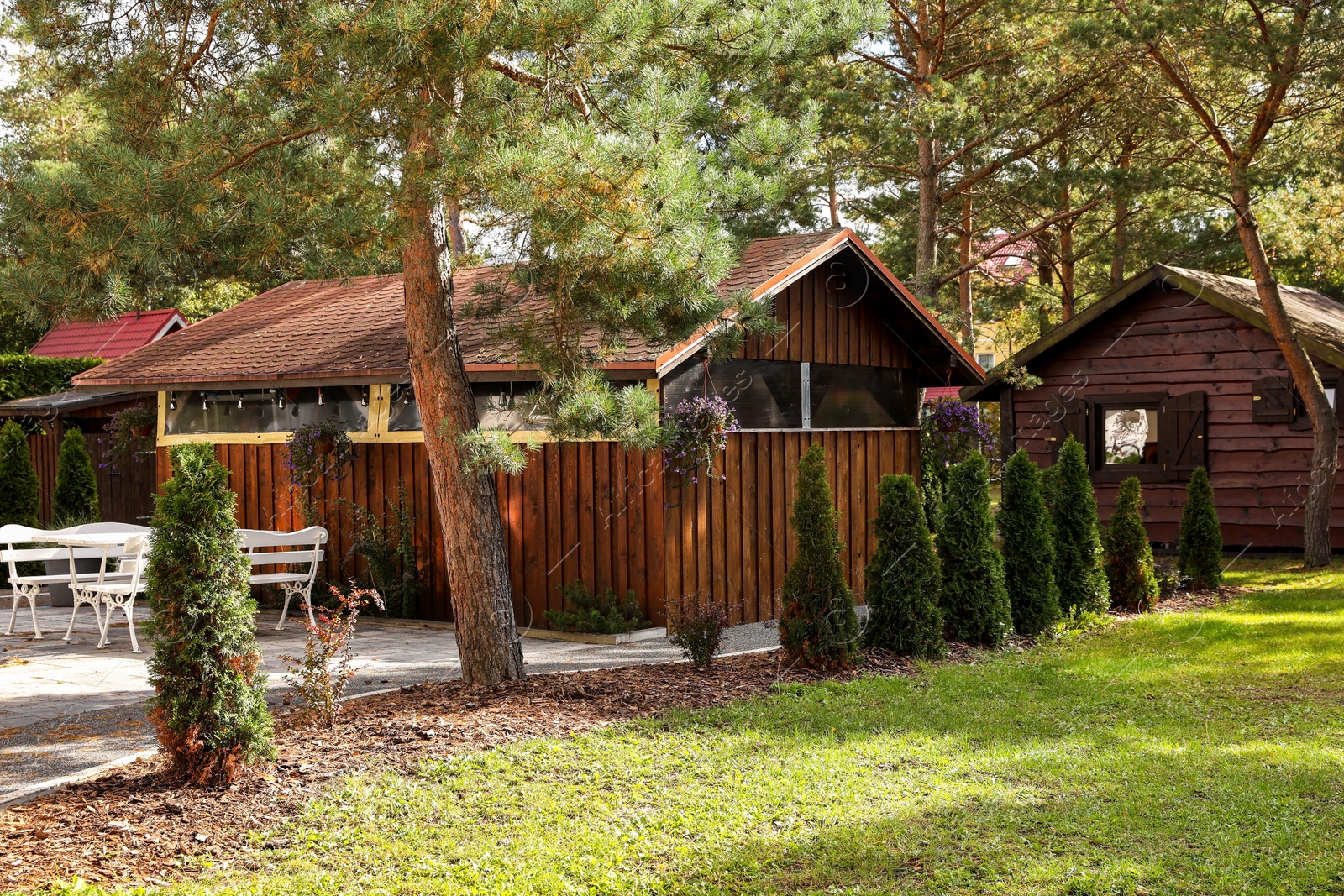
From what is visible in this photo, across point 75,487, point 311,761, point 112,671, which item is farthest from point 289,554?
point 75,487

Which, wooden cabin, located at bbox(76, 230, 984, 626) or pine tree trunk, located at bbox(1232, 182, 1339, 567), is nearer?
wooden cabin, located at bbox(76, 230, 984, 626)

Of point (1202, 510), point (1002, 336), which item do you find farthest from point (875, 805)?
point (1002, 336)

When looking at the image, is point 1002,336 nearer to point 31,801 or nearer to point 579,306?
point 579,306

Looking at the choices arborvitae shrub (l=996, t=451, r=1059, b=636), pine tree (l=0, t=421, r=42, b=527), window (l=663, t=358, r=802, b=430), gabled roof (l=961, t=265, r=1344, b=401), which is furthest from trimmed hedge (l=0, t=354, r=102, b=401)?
arborvitae shrub (l=996, t=451, r=1059, b=636)

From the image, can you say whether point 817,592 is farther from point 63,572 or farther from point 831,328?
point 63,572

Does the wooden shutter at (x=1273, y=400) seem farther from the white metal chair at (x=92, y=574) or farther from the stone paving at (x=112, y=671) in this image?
the white metal chair at (x=92, y=574)

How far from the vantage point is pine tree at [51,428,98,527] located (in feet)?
54.7

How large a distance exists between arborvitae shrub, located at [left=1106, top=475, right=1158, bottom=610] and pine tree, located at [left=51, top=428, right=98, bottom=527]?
519 inches

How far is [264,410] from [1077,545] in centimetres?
907

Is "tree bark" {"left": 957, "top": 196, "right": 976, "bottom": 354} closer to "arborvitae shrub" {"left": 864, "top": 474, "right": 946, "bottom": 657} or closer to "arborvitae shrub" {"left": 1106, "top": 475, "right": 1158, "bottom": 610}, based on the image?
"arborvitae shrub" {"left": 1106, "top": 475, "right": 1158, "bottom": 610}

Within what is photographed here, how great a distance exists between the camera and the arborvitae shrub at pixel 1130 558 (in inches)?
487

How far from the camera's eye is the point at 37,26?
26.2ft

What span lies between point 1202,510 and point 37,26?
1221cm

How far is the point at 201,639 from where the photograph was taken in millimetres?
5855
